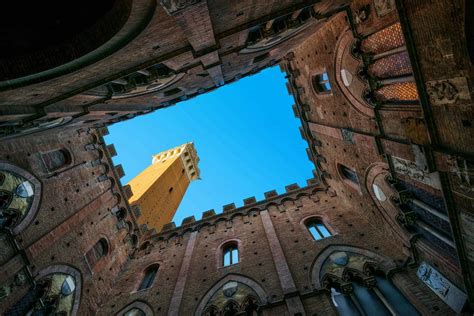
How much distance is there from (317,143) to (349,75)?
19.0ft

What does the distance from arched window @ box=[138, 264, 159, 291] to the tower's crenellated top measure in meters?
27.3

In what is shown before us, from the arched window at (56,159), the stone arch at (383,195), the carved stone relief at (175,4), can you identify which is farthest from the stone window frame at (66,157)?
the stone arch at (383,195)

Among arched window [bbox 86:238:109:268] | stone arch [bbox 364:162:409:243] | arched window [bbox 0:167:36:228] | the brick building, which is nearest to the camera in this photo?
the brick building

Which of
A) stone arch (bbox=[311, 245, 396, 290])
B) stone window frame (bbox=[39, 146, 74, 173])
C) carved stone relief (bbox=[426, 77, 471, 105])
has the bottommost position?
stone arch (bbox=[311, 245, 396, 290])

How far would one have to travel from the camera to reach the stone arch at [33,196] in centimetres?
899

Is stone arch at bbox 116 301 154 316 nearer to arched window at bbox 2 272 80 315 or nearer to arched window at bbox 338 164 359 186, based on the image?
arched window at bbox 2 272 80 315

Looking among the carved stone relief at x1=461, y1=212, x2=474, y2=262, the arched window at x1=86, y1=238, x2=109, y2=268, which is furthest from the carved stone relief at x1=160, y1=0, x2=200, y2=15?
the arched window at x1=86, y1=238, x2=109, y2=268

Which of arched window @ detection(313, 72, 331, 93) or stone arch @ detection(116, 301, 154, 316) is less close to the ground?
arched window @ detection(313, 72, 331, 93)

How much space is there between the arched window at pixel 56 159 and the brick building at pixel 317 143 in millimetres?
71

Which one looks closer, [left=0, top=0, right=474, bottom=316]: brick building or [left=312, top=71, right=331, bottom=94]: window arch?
[left=0, top=0, right=474, bottom=316]: brick building

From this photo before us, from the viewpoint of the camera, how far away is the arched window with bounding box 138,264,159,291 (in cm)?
1212

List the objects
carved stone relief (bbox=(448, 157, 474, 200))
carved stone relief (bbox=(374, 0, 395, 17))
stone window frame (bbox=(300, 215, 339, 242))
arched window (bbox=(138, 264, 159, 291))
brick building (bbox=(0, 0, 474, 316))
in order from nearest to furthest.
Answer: carved stone relief (bbox=(448, 157, 474, 200)) → brick building (bbox=(0, 0, 474, 316)) → carved stone relief (bbox=(374, 0, 395, 17)) → stone window frame (bbox=(300, 215, 339, 242)) → arched window (bbox=(138, 264, 159, 291))

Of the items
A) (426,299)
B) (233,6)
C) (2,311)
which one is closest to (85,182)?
(2,311)

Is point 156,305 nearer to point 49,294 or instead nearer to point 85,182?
point 49,294
